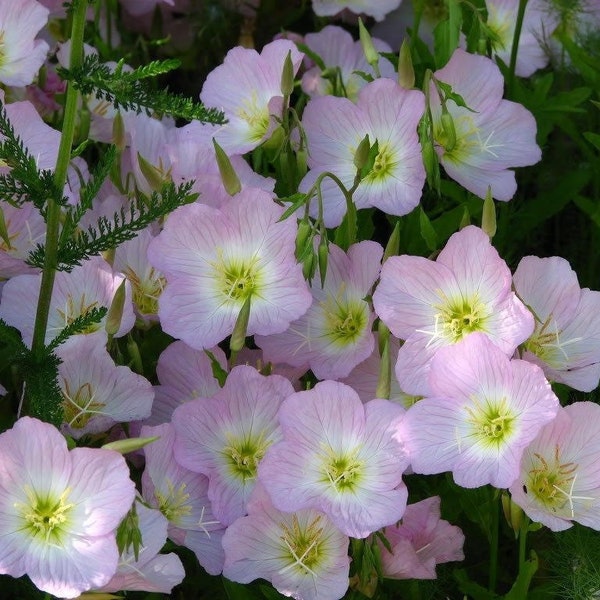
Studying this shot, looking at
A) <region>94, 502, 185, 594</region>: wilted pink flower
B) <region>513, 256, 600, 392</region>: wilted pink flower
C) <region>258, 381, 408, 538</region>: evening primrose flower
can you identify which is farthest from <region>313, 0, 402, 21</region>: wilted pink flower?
<region>94, 502, 185, 594</region>: wilted pink flower

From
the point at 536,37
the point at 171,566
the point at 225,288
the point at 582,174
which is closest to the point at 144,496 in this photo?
the point at 171,566

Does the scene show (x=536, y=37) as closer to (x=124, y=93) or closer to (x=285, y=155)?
(x=285, y=155)

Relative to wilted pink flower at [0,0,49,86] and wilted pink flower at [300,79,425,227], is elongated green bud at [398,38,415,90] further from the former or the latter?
wilted pink flower at [0,0,49,86]

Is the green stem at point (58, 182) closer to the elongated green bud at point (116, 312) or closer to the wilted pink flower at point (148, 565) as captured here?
the elongated green bud at point (116, 312)

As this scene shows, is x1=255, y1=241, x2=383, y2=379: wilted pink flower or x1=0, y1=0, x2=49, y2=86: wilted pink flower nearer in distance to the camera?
x1=255, y1=241, x2=383, y2=379: wilted pink flower

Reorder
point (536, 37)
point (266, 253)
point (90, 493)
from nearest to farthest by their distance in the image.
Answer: point (90, 493)
point (266, 253)
point (536, 37)

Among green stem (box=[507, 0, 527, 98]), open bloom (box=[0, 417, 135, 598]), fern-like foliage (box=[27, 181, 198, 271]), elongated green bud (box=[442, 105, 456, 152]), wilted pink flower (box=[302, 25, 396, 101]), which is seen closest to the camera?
open bloom (box=[0, 417, 135, 598])
